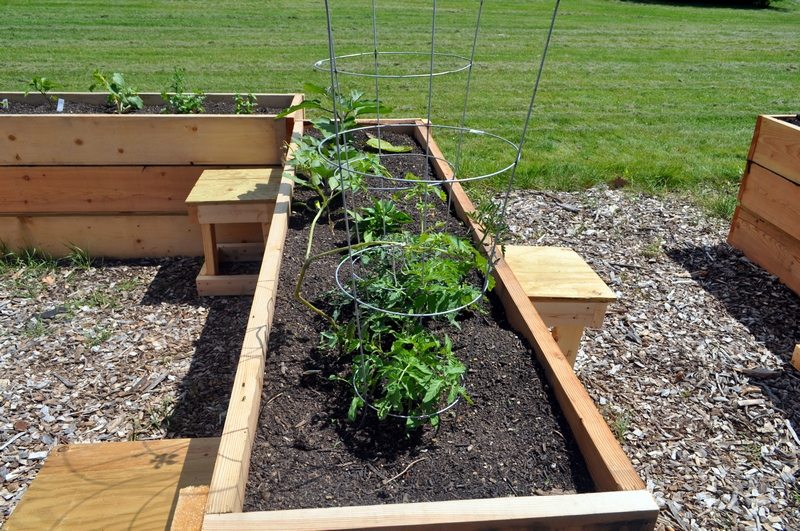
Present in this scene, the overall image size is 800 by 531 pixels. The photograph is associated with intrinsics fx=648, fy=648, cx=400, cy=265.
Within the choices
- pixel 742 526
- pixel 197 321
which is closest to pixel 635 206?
pixel 742 526

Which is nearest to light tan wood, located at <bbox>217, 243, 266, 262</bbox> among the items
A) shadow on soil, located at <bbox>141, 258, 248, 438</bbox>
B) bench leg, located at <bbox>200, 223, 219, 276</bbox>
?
shadow on soil, located at <bbox>141, 258, 248, 438</bbox>

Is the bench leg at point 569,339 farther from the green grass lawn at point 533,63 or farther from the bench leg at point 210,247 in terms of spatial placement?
the green grass lawn at point 533,63

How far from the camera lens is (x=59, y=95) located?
177 inches

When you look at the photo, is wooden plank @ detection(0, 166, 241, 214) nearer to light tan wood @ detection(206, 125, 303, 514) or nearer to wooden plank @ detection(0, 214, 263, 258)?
wooden plank @ detection(0, 214, 263, 258)

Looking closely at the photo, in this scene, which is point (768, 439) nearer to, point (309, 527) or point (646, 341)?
point (646, 341)

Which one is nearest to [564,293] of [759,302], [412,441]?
[412,441]

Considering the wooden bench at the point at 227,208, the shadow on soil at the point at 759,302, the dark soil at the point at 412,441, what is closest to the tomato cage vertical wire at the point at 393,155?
the dark soil at the point at 412,441

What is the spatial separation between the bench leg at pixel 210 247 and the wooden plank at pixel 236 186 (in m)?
0.18

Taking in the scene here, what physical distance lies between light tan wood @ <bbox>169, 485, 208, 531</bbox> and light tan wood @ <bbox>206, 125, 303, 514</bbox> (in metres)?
0.19

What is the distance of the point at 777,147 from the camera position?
3.96 m

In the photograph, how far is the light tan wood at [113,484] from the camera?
201cm

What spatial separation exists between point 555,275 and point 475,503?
1.57 meters

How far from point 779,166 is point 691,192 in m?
1.18

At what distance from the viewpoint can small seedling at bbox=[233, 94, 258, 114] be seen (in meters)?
4.28
